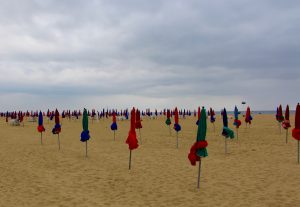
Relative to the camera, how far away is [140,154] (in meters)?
18.7

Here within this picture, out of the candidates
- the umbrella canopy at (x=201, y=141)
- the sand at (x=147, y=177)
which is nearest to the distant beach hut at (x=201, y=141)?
the umbrella canopy at (x=201, y=141)

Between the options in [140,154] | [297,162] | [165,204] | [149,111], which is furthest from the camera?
[149,111]

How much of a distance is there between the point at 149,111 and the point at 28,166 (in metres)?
53.7

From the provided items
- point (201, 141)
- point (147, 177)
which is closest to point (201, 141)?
point (201, 141)

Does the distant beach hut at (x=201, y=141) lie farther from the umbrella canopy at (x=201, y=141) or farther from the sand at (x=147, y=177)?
the sand at (x=147, y=177)

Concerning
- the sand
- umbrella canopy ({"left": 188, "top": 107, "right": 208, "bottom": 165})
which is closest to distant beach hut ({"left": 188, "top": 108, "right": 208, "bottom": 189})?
umbrella canopy ({"left": 188, "top": 107, "right": 208, "bottom": 165})

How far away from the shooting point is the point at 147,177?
13.4 meters

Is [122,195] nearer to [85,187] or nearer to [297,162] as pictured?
[85,187]

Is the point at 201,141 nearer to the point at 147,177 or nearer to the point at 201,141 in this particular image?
the point at 201,141

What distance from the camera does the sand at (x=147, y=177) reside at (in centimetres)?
1037

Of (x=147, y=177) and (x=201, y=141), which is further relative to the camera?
(x=147, y=177)

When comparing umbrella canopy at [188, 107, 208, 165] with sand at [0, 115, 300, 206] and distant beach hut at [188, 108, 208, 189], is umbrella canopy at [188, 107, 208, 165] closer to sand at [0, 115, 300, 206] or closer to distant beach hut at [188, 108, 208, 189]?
distant beach hut at [188, 108, 208, 189]

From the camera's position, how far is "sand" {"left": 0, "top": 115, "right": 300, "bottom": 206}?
10367 millimetres

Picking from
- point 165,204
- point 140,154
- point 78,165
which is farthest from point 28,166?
point 165,204
